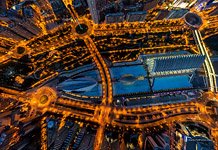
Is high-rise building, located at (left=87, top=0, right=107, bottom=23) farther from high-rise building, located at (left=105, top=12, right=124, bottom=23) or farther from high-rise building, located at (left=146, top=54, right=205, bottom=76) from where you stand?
high-rise building, located at (left=146, top=54, right=205, bottom=76)

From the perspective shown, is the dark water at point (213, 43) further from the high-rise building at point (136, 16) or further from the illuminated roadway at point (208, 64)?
the high-rise building at point (136, 16)

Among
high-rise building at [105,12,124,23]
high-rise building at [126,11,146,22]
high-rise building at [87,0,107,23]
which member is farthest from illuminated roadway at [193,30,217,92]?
high-rise building at [87,0,107,23]

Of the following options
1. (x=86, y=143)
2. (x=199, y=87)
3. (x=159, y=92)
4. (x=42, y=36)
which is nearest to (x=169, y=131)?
(x=159, y=92)

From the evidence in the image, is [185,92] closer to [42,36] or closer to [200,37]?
[200,37]

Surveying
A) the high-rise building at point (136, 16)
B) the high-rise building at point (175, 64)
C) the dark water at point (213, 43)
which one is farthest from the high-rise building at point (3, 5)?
the dark water at point (213, 43)

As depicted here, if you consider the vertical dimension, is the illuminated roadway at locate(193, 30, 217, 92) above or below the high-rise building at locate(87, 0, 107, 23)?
below

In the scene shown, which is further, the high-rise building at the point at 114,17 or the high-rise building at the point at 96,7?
the high-rise building at the point at 114,17

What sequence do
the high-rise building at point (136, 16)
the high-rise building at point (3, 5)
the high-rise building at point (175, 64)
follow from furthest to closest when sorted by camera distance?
the high-rise building at point (3, 5)
the high-rise building at point (136, 16)
the high-rise building at point (175, 64)
